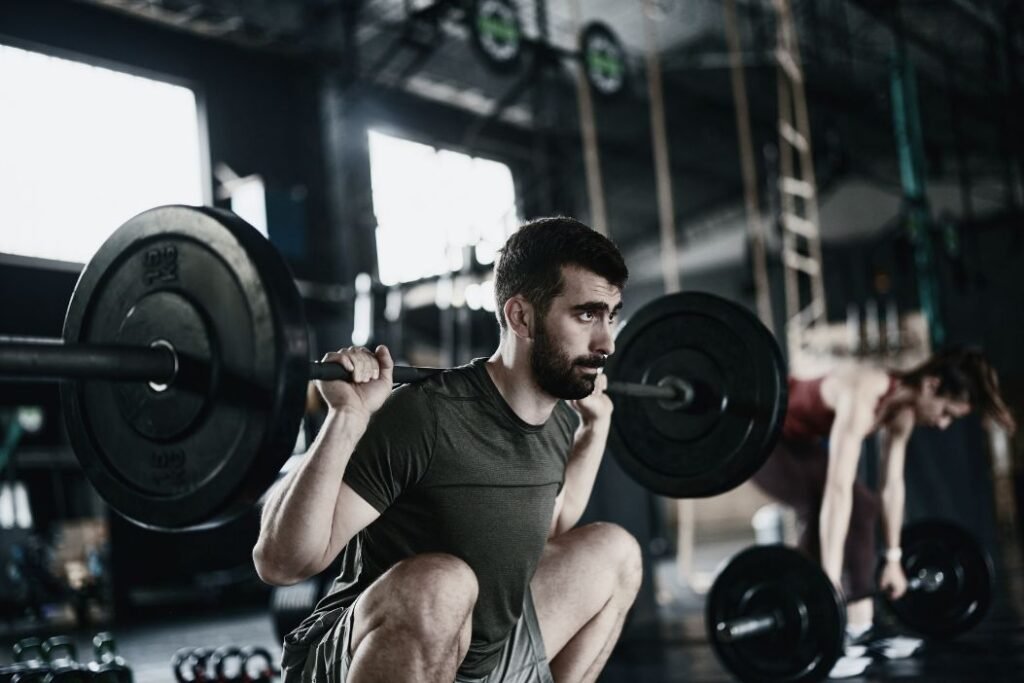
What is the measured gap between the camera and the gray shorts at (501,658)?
137cm

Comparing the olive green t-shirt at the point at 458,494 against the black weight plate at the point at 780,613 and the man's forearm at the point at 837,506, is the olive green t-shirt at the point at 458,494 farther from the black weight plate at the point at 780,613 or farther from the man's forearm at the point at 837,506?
the man's forearm at the point at 837,506

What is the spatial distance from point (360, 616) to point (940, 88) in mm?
9975

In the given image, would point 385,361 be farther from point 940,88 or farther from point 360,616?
point 940,88

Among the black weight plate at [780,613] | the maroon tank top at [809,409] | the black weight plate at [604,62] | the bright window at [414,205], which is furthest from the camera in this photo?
the bright window at [414,205]

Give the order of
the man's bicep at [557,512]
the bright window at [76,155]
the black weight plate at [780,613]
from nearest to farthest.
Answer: the man's bicep at [557,512] → the black weight plate at [780,613] → the bright window at [76,155]

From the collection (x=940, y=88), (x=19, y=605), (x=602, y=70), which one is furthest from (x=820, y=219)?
(x=19, y=605)

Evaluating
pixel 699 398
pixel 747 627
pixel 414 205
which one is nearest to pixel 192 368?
pixel 699 398

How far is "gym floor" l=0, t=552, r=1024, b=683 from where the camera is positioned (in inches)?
94.3

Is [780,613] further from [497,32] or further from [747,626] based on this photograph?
[497,32]

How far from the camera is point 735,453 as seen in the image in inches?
76.9

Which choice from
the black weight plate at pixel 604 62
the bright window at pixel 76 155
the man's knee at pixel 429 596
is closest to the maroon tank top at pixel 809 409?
the man's knee at pixel 429 596

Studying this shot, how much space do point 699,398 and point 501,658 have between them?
0.71 metres

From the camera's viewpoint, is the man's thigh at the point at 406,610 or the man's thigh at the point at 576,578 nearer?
the man's thigh at the point at 406,610

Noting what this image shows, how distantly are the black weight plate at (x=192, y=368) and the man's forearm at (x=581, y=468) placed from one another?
71 centimetres
